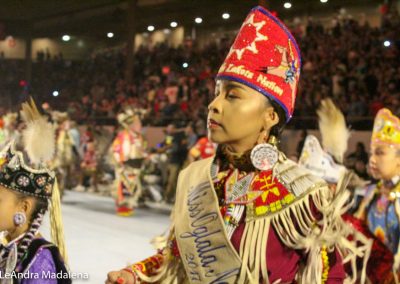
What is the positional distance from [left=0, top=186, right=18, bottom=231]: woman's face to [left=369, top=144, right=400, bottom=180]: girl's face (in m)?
2.46

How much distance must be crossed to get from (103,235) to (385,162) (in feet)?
13.8

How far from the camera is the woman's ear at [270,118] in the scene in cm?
224

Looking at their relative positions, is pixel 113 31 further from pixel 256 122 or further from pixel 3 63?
pixel 256 122

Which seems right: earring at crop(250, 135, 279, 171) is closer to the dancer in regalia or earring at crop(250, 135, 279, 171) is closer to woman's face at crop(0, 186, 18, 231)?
woman's face at crop(0, 186, 18, 231)

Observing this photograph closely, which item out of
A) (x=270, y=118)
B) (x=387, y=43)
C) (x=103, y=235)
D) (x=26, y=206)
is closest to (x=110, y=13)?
(x=387, y=43)

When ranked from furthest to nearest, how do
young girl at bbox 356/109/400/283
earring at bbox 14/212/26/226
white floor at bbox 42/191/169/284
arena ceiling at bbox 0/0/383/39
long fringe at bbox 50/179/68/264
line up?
arena ceiling at bbox 0/0/383/39 < white floor at bbox 42/191/169/284 < young girl at bbox 356/109/400/283 < long fringe at bbox 50/179/68/264 < earring at bbox 14/212/26/226

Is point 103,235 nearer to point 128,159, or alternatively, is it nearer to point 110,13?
point 128,159

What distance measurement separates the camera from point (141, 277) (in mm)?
2289

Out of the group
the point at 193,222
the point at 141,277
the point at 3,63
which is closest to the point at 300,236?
the point at 193,222

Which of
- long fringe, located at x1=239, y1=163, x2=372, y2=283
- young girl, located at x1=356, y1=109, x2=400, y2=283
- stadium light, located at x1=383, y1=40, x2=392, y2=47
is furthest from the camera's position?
stadium light, located at x1=383, y1=40, x2=392, y2=47

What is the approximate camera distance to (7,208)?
2.82 meters

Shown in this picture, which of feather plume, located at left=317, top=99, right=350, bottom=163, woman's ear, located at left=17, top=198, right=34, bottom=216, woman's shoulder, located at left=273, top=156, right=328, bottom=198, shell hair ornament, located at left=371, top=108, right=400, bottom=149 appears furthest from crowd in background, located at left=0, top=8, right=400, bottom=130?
woman's shoulder, located at left=273, top=156, right=328, bottom=198

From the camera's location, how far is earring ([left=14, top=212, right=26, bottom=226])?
9.21 feet

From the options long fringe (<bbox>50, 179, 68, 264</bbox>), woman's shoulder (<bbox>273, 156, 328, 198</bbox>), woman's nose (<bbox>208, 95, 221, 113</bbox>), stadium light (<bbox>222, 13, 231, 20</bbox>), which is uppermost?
stadium light (<bbox>222, 13, 231, 20</bbox>)
